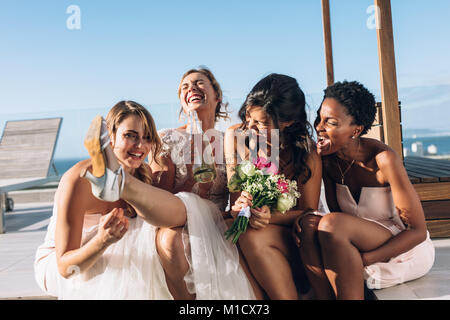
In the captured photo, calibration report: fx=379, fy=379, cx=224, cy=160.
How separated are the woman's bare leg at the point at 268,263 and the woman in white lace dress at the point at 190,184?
10 cm

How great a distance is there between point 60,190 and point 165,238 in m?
0.52

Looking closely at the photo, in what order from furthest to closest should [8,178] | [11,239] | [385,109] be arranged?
[8,178]
[11,239]
[385,109]

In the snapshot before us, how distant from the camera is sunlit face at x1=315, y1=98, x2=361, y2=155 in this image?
6.44 ft

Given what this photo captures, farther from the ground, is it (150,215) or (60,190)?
(60,190)

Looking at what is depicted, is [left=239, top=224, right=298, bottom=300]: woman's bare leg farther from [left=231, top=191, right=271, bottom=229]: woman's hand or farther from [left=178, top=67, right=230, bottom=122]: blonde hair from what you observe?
[left=178, top=67, right=230, bottom=122]: blonde hair

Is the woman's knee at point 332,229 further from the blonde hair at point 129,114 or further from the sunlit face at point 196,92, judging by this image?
the sunlit face at point 196,92

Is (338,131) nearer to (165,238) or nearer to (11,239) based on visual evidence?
(165,238)

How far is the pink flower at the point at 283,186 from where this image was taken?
185 cm

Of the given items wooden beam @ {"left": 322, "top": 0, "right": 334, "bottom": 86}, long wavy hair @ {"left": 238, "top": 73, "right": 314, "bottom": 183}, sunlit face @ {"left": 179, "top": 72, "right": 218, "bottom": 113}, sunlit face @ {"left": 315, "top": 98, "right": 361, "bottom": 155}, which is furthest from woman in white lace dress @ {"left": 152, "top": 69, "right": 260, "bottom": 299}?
wooden beam @ {"left": 322, "top": 0, "right": 334, "bottom": 86}

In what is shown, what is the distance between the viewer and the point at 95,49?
155 feet

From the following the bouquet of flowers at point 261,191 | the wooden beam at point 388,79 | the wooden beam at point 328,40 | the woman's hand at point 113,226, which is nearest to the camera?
the woman's hand at point 113,226

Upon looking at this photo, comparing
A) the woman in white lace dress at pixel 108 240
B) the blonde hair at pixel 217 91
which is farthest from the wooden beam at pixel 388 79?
the woman in white lace dress at pixel 108 240

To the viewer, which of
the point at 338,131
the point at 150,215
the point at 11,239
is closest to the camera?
the point at 150,215
